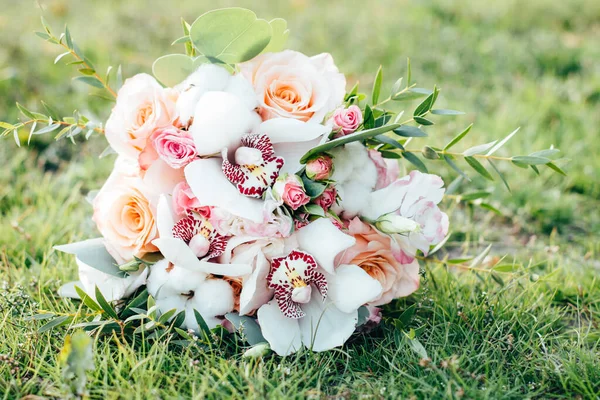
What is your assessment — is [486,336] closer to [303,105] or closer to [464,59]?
[303,105]

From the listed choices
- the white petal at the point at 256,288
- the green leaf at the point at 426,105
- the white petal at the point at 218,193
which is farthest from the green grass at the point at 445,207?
the green leaf at the point at 426,105

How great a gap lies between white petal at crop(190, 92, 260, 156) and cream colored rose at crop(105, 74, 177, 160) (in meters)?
0.11

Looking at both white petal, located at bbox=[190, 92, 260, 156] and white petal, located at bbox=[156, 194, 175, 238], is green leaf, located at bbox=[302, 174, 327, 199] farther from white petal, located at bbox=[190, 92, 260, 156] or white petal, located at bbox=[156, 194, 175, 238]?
white petal, located at bbox=[156, 194, 175, 238]

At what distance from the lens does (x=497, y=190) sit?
8.79ft

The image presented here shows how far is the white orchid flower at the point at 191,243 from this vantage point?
55.2 inches

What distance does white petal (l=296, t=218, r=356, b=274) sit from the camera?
139 centimetres

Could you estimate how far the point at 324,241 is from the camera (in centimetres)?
141

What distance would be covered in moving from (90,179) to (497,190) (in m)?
1.76

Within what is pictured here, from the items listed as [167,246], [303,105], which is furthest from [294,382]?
[303,105]

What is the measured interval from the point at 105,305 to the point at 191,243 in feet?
0.84

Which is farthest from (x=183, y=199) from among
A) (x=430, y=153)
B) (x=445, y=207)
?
(x=445, y=207)

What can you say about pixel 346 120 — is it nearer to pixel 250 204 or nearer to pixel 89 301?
pixel 250 204

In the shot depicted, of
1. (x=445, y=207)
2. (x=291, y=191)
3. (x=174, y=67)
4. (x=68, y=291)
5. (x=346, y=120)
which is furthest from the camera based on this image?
(x=445, y=207)

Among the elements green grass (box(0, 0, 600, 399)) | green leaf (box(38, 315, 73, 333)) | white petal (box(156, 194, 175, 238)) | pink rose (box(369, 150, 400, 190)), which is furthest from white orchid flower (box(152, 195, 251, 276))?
pink rose (box(369, 150, 400, 190))
